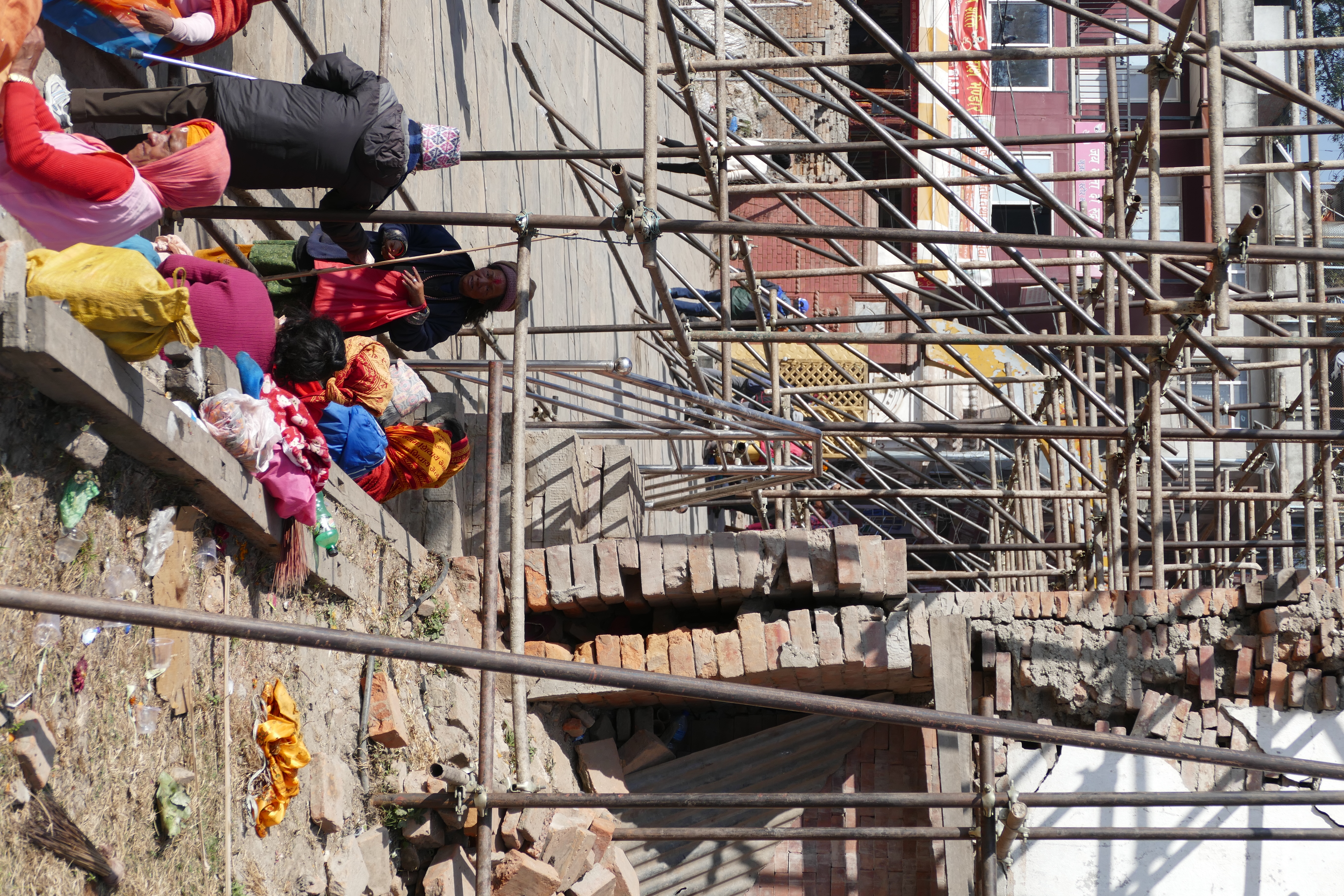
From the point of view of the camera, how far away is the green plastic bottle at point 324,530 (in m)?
4.40

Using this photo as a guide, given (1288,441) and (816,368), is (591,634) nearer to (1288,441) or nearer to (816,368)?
(1288,441)

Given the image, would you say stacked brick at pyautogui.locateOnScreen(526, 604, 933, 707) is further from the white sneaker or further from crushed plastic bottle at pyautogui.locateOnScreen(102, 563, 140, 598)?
the white sneaker

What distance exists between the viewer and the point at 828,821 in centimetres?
647

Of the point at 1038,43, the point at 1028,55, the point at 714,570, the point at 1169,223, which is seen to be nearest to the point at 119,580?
the point at 714,570

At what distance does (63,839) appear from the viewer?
9.54 feet

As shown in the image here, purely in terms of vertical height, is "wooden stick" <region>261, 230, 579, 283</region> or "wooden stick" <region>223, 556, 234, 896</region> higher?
"wooden stick" <region>261, 230, 579, 283</region>

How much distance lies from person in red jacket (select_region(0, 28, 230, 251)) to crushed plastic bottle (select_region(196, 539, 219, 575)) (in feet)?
2.99

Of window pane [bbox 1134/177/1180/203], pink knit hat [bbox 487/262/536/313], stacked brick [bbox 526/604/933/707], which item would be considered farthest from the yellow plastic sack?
window pane [bbox 1134/177/1180/203]

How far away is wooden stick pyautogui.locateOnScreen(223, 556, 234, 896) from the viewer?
3549 millimetres

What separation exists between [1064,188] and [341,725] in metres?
23.8

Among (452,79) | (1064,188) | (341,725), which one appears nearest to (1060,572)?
(452,79)

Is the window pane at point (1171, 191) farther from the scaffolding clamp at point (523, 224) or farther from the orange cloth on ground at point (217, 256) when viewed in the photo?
the orange cloth on ground at point (217, 256)

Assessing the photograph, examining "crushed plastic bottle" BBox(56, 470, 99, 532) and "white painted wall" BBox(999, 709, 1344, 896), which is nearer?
"crushed plastic bottle" BBox(56, 470, 99, 532)

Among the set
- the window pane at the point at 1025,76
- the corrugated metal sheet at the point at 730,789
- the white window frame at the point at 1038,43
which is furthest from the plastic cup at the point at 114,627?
the window pane at the point at 1025,76
